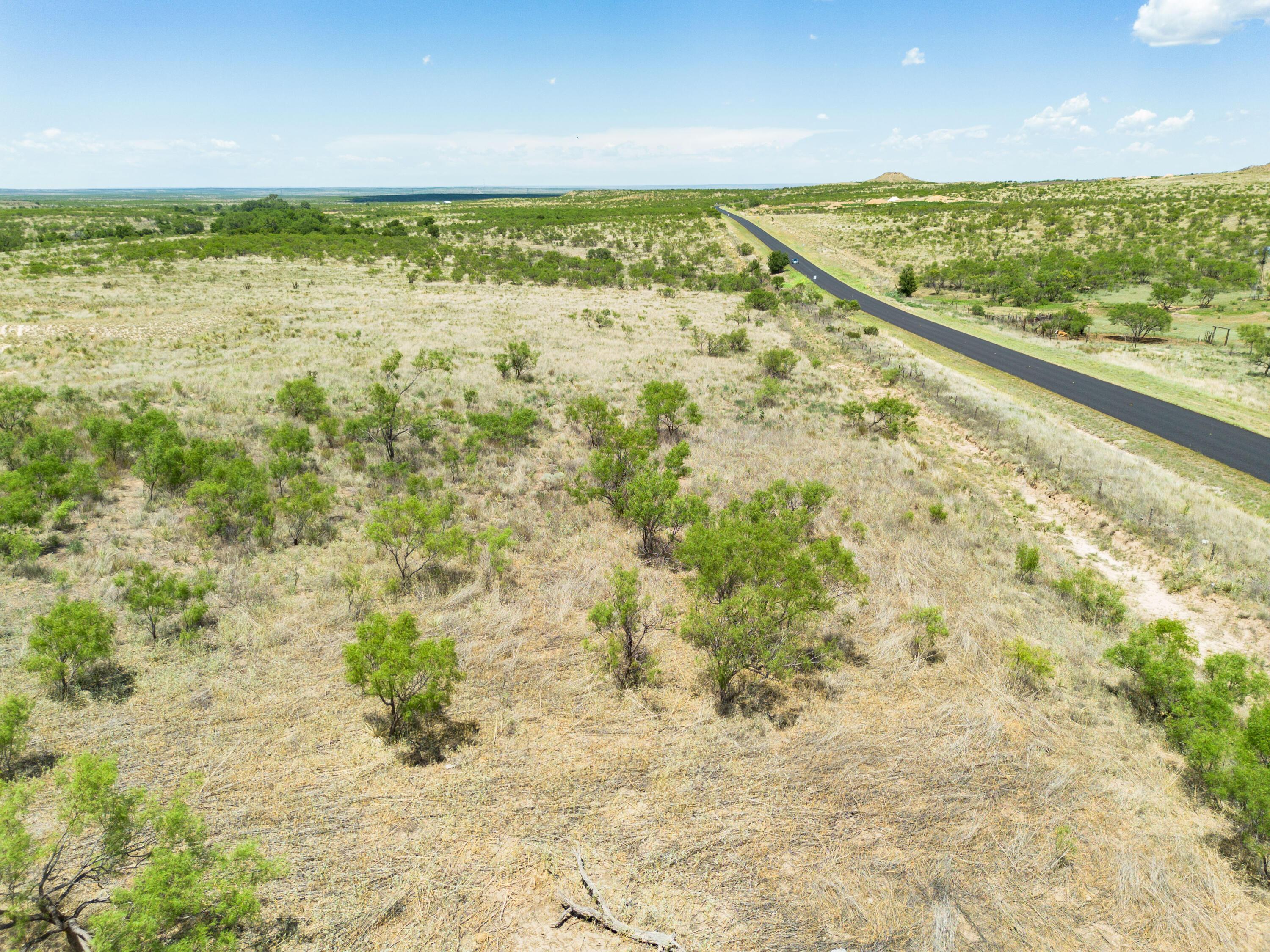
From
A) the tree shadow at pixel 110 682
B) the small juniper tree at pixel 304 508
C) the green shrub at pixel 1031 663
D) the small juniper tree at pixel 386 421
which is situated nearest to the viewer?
the tree shadow at pixel 110 682

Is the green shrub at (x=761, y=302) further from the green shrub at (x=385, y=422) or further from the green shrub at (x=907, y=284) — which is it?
the green shrub at (x=385, y=422)

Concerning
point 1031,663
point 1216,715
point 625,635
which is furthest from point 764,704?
point 1216,715

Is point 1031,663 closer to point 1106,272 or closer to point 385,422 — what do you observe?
point 385,422

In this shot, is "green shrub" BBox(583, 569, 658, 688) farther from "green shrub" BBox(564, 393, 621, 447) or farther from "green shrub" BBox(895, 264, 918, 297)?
"green shrub" BBox(895, 264, 918, 297)

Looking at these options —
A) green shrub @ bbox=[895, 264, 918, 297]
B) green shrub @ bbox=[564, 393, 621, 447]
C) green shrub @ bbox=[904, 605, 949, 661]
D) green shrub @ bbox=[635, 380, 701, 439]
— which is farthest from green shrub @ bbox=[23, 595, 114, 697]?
green shrub @ bbox=[895, 264, 918, 297]

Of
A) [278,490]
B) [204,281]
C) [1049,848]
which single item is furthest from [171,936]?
[204,281]

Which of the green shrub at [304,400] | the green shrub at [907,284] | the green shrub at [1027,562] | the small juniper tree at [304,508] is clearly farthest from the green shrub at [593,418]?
the green shrub at [907,284]
